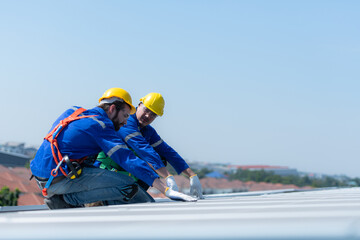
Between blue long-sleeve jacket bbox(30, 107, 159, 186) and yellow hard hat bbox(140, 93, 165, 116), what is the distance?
4.89 feet

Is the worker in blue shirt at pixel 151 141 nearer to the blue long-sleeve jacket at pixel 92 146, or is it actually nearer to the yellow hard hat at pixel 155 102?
the yellow hard hat at pixel 155 102

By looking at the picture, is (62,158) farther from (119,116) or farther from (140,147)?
(140,147)

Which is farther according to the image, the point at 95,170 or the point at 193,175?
the point at 193,175

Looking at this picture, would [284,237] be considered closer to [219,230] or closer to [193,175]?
[219,230]

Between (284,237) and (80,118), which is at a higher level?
(80,118)

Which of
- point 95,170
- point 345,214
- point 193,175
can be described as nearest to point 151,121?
point 193,175

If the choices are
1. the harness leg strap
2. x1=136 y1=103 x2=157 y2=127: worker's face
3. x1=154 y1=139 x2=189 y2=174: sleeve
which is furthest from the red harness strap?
x1=154 y1=139 x2=189 y2=174: sleeve

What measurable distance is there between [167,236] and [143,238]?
85mm

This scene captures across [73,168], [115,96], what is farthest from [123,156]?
[115,96]

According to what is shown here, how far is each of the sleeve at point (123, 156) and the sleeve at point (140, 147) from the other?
97cm

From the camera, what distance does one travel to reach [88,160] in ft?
13.6

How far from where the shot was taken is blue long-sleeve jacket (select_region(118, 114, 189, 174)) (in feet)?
15.7

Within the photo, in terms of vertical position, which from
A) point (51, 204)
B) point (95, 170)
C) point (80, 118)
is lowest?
point (51, 204)

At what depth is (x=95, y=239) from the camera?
4.79 feet
